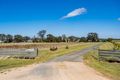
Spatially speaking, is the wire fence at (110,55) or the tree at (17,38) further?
the tree at (17,38)

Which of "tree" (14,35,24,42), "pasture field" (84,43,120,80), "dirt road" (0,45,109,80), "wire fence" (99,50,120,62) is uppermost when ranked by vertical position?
"tree" (14,35,24,42)

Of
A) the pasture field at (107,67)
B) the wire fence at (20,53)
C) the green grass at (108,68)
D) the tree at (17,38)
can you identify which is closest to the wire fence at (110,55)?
the pasture field at (107,67)

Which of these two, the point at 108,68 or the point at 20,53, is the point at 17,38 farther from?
the point at 108,68

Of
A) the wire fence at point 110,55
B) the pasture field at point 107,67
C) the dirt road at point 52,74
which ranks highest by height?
the wire fence at point 110,55

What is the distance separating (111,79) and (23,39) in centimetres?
18551

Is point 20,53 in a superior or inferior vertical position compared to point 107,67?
superior

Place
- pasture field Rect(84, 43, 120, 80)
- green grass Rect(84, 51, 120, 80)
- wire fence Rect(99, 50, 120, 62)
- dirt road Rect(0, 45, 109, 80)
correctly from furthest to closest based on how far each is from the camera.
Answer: wire fence Rect(99, 50, 120, 62), pasture field Rect(84, 43, 120, 80), green grass Rect(84, 51, 120, 80), dirt road Rect(0, 45, 109, 80)

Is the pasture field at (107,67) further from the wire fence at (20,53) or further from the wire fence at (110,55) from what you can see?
the wire fence at (20,53)

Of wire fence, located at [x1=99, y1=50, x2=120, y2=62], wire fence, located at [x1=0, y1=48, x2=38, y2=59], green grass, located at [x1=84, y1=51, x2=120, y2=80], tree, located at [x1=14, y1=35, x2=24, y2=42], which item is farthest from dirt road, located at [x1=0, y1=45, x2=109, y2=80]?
tree, located at [x1=14, y1=35, x2=24, y2=42]

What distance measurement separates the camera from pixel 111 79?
42.9ft

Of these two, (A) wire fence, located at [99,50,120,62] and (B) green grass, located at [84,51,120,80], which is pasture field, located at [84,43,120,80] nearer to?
(B) green grass, located at [84,51,120,80]

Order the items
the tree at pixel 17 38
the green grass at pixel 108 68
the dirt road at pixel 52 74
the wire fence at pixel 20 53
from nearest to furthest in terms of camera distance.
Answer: the dirt road at pixel 52 74 < the green grass at pixel 108 68 < the wire fence at pixel 20 53 < the tree at pixel 17 38

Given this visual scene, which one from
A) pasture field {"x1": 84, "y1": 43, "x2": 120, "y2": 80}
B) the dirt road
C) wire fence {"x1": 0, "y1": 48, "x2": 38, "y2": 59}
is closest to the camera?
the dirt road

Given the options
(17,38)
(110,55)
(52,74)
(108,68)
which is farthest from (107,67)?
(17,38)
